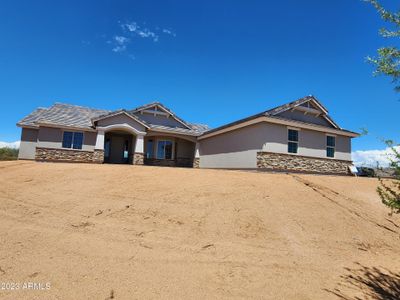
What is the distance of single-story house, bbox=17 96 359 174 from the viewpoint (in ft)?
59.2

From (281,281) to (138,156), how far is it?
17.9 meters

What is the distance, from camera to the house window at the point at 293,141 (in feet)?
60.6

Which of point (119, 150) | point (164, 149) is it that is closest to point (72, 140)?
point (119, 150)

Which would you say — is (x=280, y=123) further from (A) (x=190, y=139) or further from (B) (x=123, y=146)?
(B) (x=123, y=146)

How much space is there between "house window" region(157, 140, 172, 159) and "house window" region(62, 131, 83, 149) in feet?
21.8

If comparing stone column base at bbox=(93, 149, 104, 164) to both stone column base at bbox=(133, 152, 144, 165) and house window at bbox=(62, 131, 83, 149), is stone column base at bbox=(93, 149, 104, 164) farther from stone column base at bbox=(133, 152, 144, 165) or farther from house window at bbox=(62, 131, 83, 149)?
stone column base at bbox=(133, 152, 144, 165)

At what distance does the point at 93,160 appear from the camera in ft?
68.3

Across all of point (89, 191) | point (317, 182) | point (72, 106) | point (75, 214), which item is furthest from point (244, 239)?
point (72, 106)

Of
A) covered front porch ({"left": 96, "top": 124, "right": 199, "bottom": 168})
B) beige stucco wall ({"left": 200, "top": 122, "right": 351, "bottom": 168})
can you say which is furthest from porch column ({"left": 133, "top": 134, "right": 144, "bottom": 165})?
beige stucco wall ({"left": 200, "top": 122, "right": 351, "bottom": 168})

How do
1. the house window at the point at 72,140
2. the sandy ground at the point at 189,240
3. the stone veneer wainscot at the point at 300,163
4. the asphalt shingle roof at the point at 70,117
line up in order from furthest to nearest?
the house window at the point at 72,140 → the asphalt shingle roof at the point at 70,117 → the stone veneer wainscot at the point at 300,163 → the sandy ground at the point at 189,240

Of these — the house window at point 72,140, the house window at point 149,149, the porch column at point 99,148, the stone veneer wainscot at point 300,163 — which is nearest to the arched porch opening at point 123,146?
the house window at point 149,149

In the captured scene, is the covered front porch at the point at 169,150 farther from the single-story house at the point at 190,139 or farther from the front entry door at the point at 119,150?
the front entry door at the point at 119,150

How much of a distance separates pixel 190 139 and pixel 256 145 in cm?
882

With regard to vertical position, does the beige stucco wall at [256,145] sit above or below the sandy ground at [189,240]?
above
